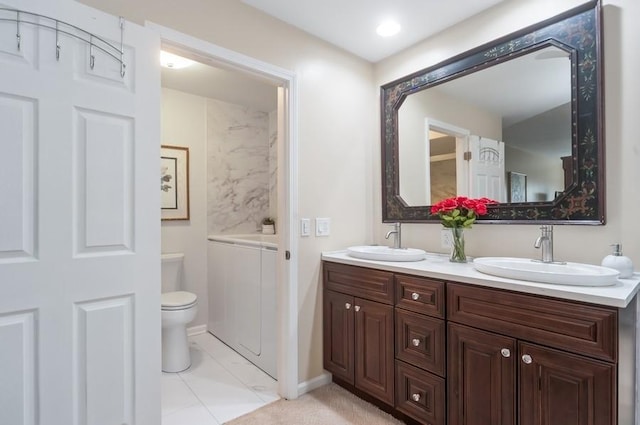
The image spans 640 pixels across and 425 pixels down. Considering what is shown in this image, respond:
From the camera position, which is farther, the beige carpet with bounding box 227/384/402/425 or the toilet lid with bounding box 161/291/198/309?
the toilet lid with bounding box 161/291/198/309

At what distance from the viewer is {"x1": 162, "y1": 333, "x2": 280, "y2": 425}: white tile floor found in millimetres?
1940

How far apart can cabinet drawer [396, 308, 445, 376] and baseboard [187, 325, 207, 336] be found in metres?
2.26

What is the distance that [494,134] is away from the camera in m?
2.02

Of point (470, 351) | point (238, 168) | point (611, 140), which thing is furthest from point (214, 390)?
point (611, 140)

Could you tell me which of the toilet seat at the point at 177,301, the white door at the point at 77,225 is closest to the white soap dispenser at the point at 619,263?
the white door at the point at 77,225

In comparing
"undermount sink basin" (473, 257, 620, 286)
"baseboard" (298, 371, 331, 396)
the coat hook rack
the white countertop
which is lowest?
"baseboard" (298, 371, 331, 396)

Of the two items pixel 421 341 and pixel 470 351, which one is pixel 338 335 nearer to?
pixel 421 341

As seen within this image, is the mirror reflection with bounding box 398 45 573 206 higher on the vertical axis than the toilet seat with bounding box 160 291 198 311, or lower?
higher

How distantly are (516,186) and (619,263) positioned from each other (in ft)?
2.07

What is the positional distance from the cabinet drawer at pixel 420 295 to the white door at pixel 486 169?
0.74 m

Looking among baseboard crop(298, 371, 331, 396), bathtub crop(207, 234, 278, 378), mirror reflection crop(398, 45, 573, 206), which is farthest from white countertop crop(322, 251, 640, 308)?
baseboard crop(298, 371, 331, 396)

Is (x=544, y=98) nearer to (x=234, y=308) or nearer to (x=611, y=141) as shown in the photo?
(x=611, y=141)

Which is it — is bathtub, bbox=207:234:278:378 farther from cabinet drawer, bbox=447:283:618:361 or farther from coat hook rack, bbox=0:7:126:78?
coat hook rack, bbox=0:7:126:78

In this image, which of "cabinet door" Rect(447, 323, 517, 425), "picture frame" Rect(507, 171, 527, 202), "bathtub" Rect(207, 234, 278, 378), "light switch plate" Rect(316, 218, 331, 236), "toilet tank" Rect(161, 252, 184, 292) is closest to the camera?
"cabinet door" Rect(447, 323, 517, 425)
